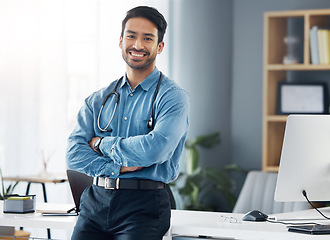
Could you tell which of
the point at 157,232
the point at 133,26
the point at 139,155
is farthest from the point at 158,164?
the point at 133,26

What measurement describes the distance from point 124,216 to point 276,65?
2663 millimetres

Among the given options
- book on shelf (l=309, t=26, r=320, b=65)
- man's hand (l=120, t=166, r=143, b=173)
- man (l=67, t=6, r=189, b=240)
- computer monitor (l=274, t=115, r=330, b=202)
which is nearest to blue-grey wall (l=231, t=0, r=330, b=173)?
book on shelf (l=309, t=26, r=320, b=65)

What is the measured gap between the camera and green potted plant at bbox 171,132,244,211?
4551mm

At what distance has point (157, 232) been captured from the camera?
2033 mm

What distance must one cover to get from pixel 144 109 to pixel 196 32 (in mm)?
2832

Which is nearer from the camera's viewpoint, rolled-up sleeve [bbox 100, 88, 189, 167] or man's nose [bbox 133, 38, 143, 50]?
rolled-up sleeve [bbox 100, 88, 189, 167]

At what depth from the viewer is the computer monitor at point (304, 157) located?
2.20 meters

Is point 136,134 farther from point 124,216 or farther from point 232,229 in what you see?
point 232,229

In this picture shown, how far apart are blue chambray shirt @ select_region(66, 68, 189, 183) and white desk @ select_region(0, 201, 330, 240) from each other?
0.22m

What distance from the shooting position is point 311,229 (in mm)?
2117

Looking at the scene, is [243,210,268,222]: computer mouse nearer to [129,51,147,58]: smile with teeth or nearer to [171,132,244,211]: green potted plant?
[129,51,147,58]: smile with teeth

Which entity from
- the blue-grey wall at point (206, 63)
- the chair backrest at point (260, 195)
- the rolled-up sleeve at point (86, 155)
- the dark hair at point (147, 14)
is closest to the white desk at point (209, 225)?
the rolled-up sleeve at point (86, 155)

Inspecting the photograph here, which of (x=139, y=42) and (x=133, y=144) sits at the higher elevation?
(x=139, y=42)

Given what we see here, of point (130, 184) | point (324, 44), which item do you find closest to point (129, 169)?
point (130, 184)
